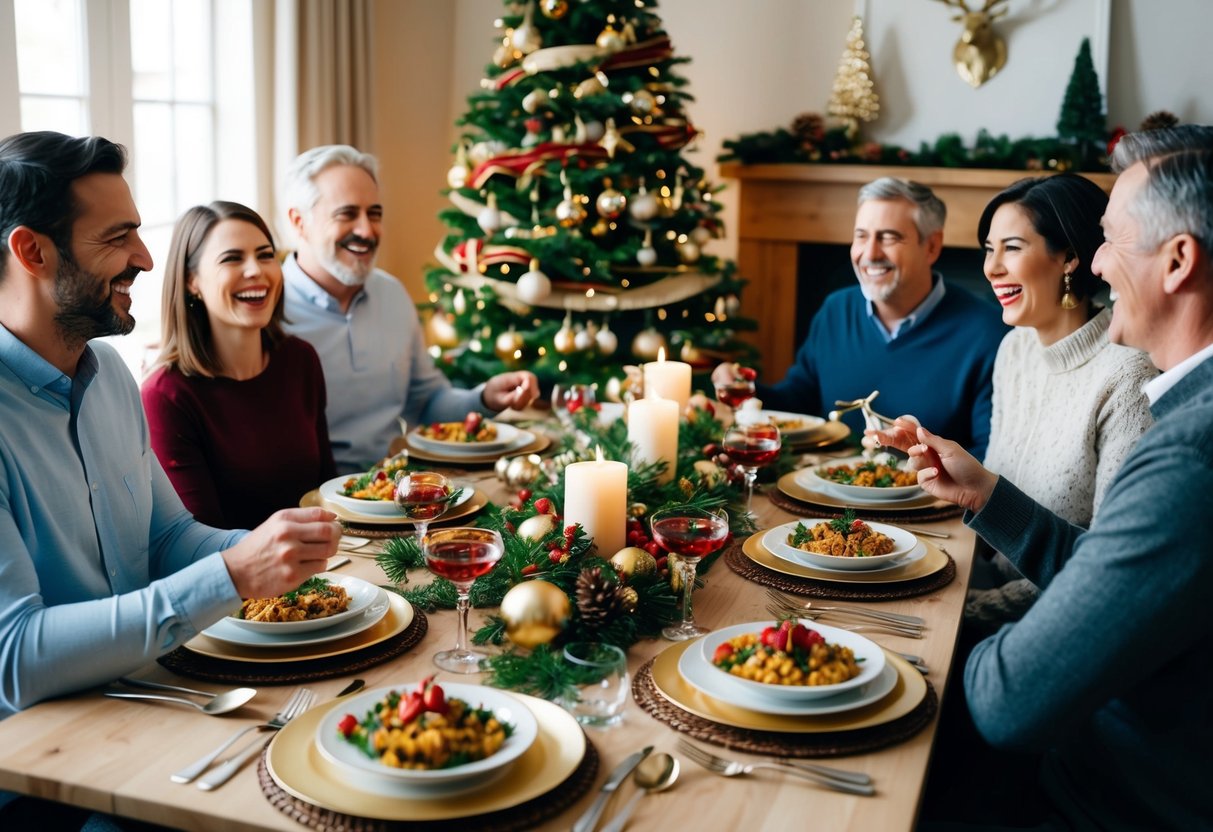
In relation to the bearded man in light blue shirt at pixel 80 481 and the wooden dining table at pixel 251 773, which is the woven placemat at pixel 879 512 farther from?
the bearded man in light blue shirt at pixel 80 481

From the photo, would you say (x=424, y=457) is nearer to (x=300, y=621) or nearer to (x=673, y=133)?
(x=300, y=621)

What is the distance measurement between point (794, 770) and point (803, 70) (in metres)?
4.26

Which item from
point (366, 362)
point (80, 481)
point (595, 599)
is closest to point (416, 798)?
point (595, 599)

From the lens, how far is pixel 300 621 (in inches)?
57.4

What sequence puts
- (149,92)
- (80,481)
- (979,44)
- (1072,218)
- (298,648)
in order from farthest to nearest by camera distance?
(979,44)
(149,92)
(1072,218)
(80,481)
(298,648)

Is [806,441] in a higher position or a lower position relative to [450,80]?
lower

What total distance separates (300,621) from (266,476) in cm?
99

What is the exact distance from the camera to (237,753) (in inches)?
47.5

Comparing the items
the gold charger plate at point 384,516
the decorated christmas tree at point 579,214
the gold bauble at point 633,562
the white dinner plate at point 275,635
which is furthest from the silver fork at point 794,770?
the decorated christmas tree at point 579,214

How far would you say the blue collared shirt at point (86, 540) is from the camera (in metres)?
1.32

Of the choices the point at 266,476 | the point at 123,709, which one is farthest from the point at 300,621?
the point at 266,476

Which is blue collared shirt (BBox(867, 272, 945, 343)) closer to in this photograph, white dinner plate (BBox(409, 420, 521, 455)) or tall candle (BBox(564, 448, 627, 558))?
white dinner plate (BBox(409, 420, 521, 455))

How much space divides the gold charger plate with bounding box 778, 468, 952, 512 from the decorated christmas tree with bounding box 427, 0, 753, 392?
69.4 inches

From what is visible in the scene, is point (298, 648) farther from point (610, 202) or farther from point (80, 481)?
point (610, 202)
